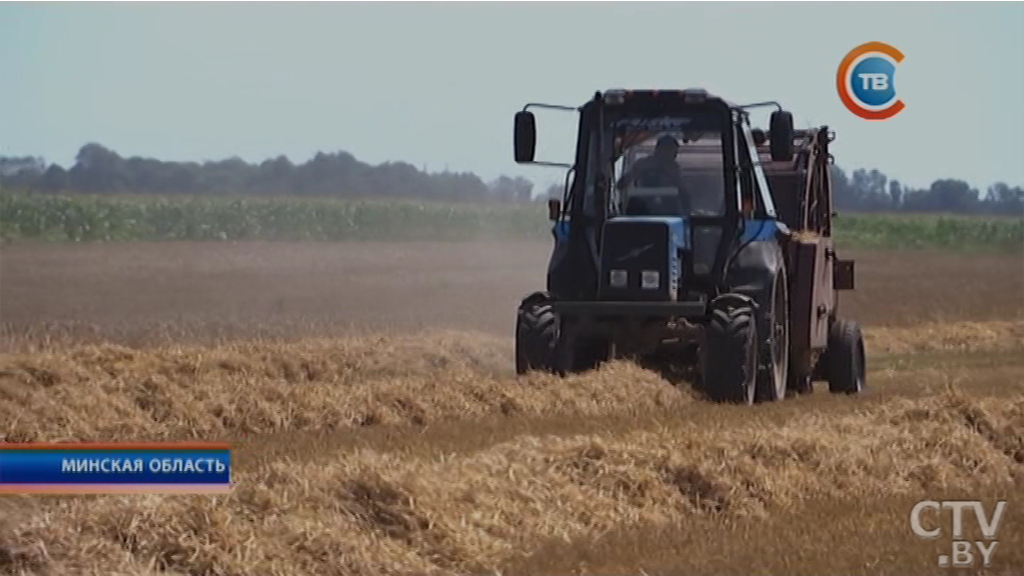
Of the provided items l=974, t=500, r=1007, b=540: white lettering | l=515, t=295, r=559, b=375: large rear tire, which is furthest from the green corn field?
l=974, t=500, r=1007, b=540: white lettering

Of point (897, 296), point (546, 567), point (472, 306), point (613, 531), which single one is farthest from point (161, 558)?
point (897, 296)

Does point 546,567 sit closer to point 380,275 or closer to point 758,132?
point 758,132

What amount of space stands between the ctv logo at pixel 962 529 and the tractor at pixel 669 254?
4.91 metres

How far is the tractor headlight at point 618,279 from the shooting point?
15625mm

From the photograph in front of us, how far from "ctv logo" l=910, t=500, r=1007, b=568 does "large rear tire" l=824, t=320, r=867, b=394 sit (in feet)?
25.9

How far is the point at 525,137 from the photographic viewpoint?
15.1 meters

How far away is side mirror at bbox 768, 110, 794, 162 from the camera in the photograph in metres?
15.2

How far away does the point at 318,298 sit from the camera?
33438 millimetres

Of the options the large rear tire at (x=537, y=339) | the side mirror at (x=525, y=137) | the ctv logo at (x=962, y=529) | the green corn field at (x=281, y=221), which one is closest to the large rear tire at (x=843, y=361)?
the large rear tire at (x=537, y=339)

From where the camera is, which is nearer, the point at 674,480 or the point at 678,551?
the point at 678,551

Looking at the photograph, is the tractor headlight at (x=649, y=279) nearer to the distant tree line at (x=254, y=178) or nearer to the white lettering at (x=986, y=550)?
the white lettering at (x=986, y=550)

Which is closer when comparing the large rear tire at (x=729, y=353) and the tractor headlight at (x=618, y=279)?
the large rear tire at (x=729, y=353)

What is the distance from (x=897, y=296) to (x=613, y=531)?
2846 cm

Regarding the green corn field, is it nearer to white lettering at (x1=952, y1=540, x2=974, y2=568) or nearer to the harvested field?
the harvested field
